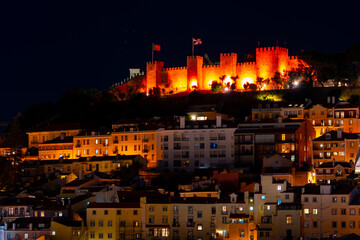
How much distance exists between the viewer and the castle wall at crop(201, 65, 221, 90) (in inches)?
4008

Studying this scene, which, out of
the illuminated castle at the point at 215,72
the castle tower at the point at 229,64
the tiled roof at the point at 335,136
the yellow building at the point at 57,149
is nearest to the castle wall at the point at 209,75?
the illuminated castle at the point at 215,72

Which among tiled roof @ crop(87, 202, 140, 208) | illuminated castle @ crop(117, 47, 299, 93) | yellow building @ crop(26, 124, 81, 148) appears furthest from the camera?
illuminated castle @ crop(117, 47, 299, 93)

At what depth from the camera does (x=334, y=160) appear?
70.1 metres

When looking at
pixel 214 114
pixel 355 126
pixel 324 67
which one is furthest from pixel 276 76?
pixel 355 126

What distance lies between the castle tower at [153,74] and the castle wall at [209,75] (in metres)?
5.07

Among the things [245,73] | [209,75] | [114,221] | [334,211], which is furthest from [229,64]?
[334,211]

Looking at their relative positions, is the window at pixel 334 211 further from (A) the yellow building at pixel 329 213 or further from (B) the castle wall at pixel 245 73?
(B) the castle wall at pixel 245 73

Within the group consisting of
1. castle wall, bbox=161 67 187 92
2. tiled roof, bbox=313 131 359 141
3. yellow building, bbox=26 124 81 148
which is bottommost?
tiled roof, bbox=313 131 359 141

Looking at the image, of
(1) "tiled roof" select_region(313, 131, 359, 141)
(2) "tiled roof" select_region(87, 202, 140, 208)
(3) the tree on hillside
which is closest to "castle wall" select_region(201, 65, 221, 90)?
(3) the tree on hillside

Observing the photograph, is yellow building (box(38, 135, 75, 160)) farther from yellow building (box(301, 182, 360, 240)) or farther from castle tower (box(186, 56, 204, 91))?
yellow building (box(301, 182, 360, 240))

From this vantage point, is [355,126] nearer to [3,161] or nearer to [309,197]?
[309,197]

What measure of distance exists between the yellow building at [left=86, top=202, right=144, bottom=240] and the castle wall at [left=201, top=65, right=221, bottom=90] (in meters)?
43.3

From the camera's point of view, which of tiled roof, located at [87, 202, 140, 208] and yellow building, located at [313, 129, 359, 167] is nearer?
tiled roof, located at [87, 202, 140, 208]

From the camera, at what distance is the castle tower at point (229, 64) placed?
101m
